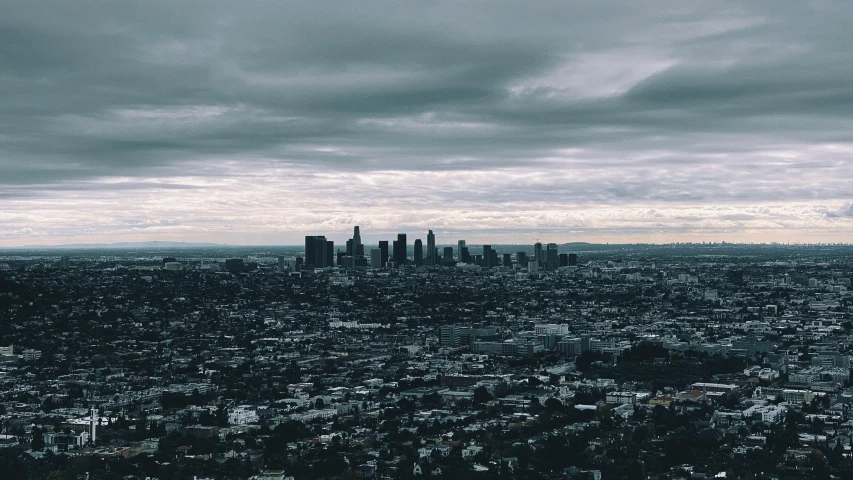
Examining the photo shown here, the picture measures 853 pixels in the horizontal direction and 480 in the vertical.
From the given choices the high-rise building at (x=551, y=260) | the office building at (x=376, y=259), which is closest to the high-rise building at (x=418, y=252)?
the office building at (x=376, y=259)

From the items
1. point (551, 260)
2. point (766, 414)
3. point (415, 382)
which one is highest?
point (551, 260)

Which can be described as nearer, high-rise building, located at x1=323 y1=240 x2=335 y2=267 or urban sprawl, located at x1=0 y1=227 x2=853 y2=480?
urban sprawl, located at x1=0 y1=227 x2=853 y2=480

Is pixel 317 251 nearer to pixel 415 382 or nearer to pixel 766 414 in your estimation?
pixel 415 382

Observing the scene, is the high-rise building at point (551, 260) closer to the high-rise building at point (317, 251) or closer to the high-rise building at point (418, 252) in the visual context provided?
the high-rise building at point (418, 252)

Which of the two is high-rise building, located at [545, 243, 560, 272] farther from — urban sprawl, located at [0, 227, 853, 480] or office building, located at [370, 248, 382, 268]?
urban sprawl, located at [0, 227, 853, 480]

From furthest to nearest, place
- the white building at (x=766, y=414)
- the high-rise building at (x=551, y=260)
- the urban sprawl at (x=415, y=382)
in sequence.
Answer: the high-rise building at (x=551, y=260) < the white building at (x=766, y=414) < the urban sprawl at (x=415, y=382)

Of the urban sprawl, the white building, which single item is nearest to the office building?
the urban sprawl

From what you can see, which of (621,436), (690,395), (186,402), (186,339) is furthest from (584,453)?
(186,339)

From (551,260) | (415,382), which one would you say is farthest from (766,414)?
(551,260)

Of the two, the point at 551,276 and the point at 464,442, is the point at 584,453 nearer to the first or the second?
the point at 464,442

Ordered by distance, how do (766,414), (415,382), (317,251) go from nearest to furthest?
(766,414) → (415,382) → (317,251)

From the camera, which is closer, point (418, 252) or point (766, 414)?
point (766, 414)
